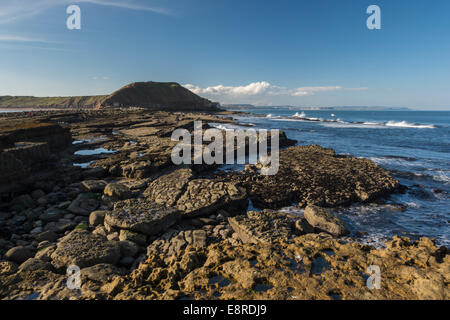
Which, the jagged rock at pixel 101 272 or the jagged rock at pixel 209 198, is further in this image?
the jagged rock at pixel 209 198

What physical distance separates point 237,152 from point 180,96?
142 m

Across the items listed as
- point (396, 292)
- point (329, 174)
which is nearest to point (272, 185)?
point (329, 174)

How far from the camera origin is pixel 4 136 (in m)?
14.3

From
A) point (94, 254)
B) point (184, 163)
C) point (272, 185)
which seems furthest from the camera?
point (184, 163)

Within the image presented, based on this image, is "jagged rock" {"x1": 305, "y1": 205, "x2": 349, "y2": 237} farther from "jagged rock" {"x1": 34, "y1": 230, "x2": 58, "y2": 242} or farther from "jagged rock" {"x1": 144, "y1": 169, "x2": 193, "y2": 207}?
"jagged rock" {"x1": 34, "y1": 230, "x2": 58, "y2": 242}

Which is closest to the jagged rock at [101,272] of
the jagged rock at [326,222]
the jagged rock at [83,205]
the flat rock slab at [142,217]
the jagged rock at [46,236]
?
the flat rock slab at [142,217]

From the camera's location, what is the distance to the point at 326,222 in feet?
29.2

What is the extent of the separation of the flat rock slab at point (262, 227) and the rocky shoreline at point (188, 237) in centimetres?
4

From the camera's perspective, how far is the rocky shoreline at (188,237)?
4859mm

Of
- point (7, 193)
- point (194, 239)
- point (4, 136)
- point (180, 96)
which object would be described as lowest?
point (194, 239)

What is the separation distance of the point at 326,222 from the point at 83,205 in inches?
443

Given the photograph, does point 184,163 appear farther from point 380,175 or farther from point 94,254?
point 380,175

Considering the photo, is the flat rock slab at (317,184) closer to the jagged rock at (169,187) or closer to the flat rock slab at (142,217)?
the jagged rock at (169,187)

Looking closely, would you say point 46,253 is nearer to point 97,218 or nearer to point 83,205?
point 97,218
